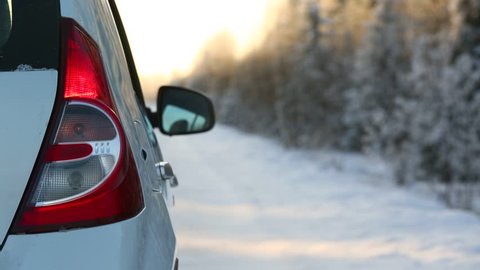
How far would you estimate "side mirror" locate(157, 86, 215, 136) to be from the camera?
3377 mm

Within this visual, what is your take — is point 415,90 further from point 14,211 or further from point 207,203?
point 14,211

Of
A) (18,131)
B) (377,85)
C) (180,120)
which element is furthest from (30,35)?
(377,85)


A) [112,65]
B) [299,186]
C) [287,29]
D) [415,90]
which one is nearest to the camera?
[112,65]

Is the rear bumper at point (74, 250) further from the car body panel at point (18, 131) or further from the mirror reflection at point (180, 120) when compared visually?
the mirror reflection at point (180, 120)

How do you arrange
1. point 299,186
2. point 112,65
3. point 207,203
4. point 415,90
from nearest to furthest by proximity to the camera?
point 112,65 → point 207,203 → point 299,186 → point 415,90

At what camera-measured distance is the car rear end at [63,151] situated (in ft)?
4.89

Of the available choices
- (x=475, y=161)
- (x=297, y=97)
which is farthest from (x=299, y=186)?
(x=297, y=97)

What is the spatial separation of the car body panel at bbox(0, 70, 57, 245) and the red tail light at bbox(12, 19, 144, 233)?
25mm

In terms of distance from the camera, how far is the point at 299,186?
1052 centimetres

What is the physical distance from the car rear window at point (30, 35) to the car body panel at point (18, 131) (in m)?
0.04

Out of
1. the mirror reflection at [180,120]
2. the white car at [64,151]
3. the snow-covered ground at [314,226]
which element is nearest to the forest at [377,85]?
the snow-covered ground at [314,226]

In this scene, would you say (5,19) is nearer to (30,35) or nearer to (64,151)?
(30,35)

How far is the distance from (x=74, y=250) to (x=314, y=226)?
6.12m

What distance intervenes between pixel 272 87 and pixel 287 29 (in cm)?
314
